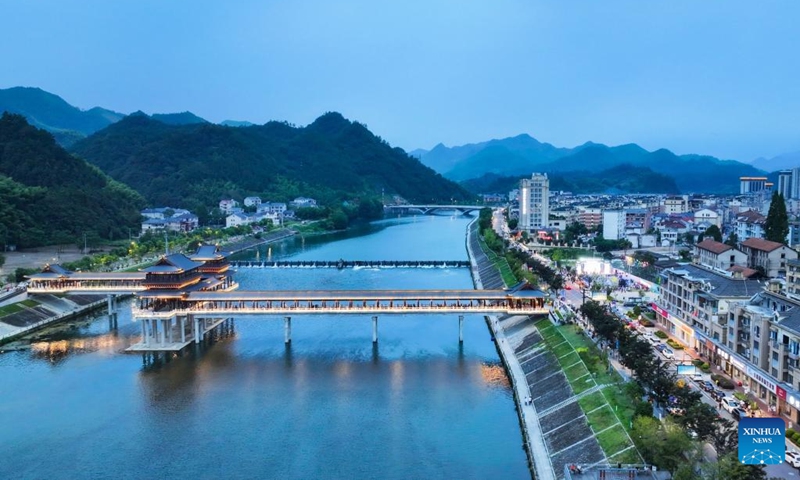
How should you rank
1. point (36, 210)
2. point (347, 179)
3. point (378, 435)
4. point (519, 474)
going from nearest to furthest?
point (519, 474)
point (378, 435)
point (36, 210)
point (347, 179)

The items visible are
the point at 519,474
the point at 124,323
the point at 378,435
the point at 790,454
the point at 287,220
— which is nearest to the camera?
the point at 790,454

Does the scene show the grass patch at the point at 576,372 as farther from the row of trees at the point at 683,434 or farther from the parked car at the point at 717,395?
the parked car at the point at 717,395

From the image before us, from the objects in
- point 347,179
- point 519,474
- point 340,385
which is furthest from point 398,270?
point 347,179

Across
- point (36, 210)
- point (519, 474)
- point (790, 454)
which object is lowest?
point (519, 474)

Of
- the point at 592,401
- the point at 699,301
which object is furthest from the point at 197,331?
the point at 699,301

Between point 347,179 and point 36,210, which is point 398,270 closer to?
point 36,210

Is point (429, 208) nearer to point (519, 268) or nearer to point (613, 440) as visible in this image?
point (519, 268)

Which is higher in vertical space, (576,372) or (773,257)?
(773,257)
